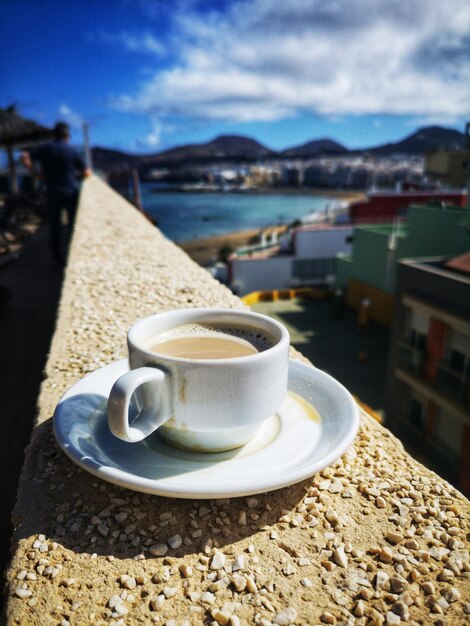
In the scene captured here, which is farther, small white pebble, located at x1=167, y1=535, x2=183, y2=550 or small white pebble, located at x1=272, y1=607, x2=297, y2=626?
small white pebble, located at x1=167, y1=535, x2=183, y2=550

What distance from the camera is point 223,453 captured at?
40.3 inches

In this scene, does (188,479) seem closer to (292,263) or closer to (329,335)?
(329,335)

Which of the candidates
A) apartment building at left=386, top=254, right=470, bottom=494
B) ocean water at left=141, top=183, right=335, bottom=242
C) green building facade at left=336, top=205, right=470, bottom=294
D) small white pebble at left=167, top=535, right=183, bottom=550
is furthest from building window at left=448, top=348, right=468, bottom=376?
ocean water at left=141, top=183, right=335, bottom=242

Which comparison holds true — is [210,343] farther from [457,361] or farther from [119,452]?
[457,361]

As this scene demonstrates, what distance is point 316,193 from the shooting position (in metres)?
112

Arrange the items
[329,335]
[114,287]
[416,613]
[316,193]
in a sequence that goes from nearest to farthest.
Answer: [416,613] → [114,287] → [329,335] → [316,193]

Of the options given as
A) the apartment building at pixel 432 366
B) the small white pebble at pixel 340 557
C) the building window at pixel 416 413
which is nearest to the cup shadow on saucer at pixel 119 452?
the small white pebble at pixel 340 557

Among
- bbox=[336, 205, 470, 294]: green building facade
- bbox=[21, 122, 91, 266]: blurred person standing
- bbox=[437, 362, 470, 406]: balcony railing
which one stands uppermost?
bbox=[21, 122, 91, 266]: blurred person standing

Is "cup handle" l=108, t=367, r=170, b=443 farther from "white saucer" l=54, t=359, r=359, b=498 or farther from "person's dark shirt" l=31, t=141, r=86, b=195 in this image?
"person's dark shirt" l=31, t=141, r=86, b=195

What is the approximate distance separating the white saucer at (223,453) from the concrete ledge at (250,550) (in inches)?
5.3

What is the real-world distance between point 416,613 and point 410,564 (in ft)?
0.37

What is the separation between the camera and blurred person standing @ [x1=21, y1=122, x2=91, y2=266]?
18.9 feet

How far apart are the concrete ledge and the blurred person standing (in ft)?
17.2

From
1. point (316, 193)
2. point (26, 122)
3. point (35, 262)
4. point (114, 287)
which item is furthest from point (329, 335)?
point (316, 193)
